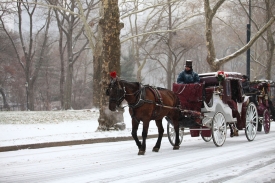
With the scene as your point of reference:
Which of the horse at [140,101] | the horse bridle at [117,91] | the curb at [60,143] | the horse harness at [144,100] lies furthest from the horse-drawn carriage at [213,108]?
the curb at [60,143]

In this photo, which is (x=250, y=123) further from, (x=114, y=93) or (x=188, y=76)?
(x=114, y=93)

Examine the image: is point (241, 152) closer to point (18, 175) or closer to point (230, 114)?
point (230, 114)

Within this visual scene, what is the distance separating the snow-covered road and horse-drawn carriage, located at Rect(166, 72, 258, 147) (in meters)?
0.62

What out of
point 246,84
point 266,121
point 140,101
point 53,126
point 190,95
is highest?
point 246,84

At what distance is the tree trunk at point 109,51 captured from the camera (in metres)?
18.8

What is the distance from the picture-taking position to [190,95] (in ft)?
45.2

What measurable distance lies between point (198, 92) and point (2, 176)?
6.78 m

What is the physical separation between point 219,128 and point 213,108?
27.6 inches

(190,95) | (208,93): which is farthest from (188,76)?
(208,93)

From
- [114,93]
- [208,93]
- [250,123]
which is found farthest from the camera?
[250,123]

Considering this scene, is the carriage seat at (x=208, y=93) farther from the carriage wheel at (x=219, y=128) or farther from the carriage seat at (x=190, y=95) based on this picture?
the carriage wheel at (x=219, y=128)

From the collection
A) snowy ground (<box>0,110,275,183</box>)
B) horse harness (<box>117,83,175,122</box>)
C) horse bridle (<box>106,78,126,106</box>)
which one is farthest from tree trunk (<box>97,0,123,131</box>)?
horse bridle (<box>106,78,126,106</box>)

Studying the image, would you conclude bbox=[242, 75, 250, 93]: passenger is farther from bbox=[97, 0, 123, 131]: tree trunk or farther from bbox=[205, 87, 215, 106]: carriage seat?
bbox=[97, 0, 123, 131]: tree trunk

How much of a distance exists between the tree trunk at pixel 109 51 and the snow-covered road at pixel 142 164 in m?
5.02
